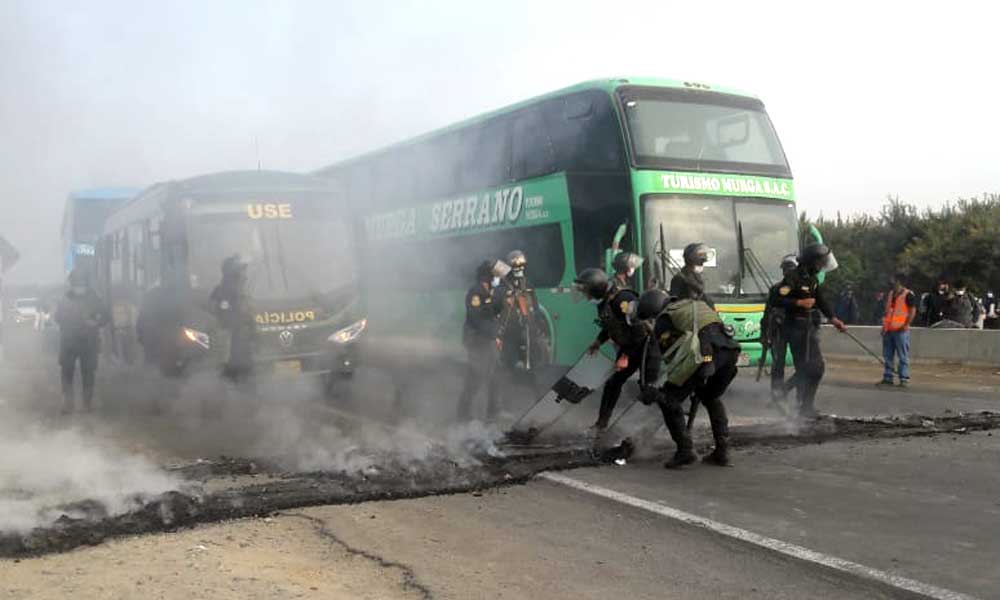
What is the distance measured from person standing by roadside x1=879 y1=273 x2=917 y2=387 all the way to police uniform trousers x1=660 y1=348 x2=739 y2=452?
22.2ft

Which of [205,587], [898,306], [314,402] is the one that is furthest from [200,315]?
[898,306]

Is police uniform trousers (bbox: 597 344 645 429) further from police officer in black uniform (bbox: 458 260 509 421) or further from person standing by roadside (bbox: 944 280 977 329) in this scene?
person standing by roadside (bbox: 944 280 977 329)

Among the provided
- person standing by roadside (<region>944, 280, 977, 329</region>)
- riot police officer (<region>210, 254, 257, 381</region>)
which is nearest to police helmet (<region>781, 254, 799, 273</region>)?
riot police officer (<region>210, 254, 257, 381</region>)

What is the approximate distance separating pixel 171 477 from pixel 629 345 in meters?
3.31

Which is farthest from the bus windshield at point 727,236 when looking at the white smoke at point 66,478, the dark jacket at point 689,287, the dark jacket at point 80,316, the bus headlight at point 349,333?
the dark jacket at point 80,316

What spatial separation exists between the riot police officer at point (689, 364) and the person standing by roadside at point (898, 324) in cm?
677

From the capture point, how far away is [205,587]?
3836 mm

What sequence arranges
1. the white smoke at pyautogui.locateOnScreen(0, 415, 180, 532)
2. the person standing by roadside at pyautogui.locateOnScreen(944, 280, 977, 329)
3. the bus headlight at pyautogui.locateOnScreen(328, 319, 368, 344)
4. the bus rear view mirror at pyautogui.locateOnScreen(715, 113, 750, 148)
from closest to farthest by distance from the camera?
1. the white smoke at pyautogui.locateOnScreen(0, 415, 180, 532)
2. the bus headlight at pyautogui.locateOnScreen(328, 319, 368, 344)
3. the bus rear view mirror at pyautogui.locateOnScreen(715, 113, 750, 148)
4. the person standing by roadside at pyautogui.locateOnScreen(944, 280, 977, 329)

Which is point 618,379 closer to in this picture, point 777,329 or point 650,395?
point 650,395

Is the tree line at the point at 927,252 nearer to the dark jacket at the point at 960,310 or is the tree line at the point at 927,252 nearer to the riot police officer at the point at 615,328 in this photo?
the dark jacket at the point at 960,310

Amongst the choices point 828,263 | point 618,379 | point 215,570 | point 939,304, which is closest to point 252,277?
point 618,379

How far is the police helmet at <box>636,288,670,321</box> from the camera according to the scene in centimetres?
632

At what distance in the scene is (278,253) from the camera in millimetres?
9953

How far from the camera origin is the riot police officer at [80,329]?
1007cm
